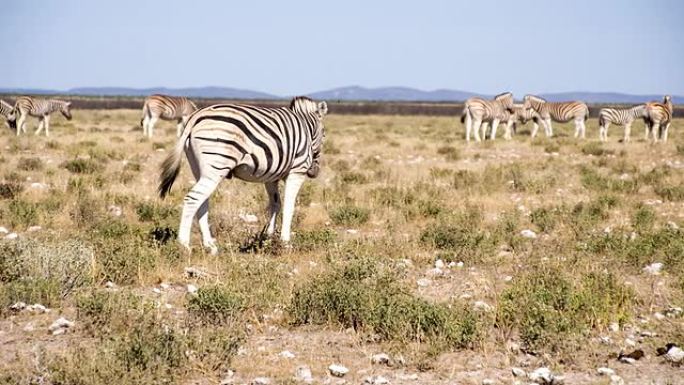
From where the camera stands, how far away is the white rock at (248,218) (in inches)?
485

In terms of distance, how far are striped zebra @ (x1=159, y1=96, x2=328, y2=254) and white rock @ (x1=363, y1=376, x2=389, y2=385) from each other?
421 centimetres

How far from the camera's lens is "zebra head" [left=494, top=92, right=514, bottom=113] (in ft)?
115

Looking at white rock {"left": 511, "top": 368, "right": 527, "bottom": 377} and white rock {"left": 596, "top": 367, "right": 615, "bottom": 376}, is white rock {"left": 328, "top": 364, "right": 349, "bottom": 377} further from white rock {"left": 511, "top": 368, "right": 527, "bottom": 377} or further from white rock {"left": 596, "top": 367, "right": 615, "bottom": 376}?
white rock {"left": 596, "top": 367, "right": 615, "bottom": 376}

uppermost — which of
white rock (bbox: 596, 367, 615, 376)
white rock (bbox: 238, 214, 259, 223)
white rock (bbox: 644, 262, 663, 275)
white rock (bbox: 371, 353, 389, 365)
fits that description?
white rock (bbox: 644, 262, 663, 275)

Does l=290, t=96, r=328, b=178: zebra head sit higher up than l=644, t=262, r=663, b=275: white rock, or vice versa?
l=290, t=96, r=328, b=178: zebra head

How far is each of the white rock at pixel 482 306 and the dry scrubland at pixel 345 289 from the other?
0.09 feet

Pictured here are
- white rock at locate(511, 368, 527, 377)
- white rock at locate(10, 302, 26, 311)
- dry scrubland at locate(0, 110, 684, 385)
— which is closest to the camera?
white rock at locate(511, 368, 527, 377)

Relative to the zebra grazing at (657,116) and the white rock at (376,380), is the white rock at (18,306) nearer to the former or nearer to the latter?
the white rock at (376,380)

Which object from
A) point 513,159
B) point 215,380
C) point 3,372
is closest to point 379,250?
point 215,380

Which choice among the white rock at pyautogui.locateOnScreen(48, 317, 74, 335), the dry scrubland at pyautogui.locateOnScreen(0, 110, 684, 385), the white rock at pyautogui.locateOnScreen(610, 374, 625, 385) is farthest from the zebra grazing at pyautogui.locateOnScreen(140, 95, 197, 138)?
the white rock at pyautogui.locateOnScreen(610, 374, 625, 385)

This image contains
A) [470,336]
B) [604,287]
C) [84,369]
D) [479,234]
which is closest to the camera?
[84,369]

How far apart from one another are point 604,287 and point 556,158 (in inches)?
626

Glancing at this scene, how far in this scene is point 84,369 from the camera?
5312 mm

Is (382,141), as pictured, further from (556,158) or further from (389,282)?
(389,282)
